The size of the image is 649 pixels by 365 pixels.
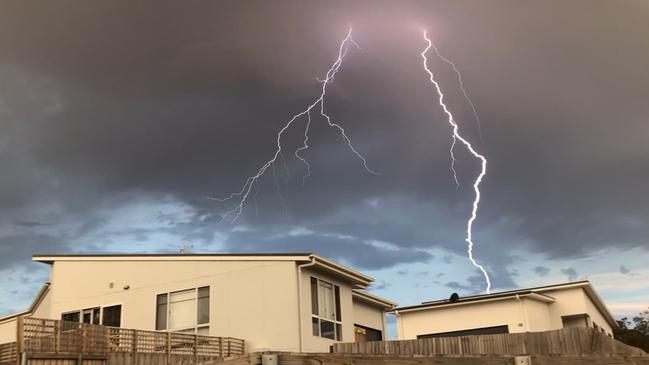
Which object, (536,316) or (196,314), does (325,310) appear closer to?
(196,314)

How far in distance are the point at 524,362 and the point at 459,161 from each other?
23.6 meters

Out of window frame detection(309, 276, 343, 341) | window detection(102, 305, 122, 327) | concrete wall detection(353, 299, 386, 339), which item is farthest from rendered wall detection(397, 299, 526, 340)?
window detection(102, 305, 122, 327)

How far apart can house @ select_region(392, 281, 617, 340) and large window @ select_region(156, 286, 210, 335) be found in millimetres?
9224

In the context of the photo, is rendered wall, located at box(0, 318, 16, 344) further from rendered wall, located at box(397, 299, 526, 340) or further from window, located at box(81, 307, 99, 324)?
rendered wall, located at box(397, 299, 526, 340)

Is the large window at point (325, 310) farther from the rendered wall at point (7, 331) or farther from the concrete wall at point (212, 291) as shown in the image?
the rendered wall at point (7, 331)

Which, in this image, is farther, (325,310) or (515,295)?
(515,295)

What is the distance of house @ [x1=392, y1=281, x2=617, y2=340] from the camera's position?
22.8 m

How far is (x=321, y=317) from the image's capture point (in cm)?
1895

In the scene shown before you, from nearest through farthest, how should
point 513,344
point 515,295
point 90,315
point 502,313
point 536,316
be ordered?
point 513,344 < point 90,315 < point 515,295 < point 502,313 < point 536,316

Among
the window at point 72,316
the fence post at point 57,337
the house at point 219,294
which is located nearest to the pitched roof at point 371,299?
the house at point 219,294

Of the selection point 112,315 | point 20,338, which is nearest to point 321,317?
point 112,315

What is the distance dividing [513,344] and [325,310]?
1109cm

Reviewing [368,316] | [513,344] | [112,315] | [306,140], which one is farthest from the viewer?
[306,140]

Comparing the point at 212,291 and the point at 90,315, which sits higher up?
the point at 212,291
